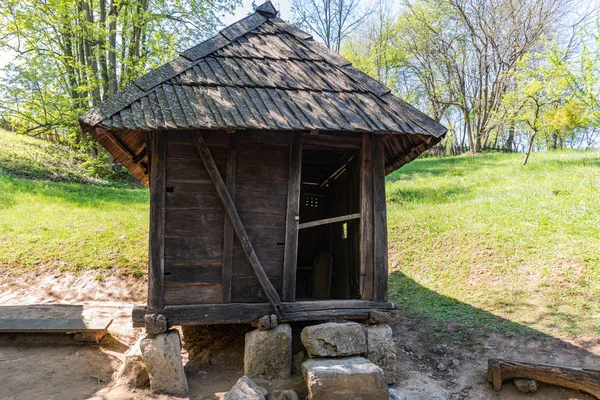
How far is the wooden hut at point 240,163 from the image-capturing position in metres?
4.91

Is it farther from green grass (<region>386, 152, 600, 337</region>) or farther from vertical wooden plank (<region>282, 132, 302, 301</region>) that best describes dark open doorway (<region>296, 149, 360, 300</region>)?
green grass (<region>386, 152, 600, 337</region>)

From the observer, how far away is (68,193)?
1438cm

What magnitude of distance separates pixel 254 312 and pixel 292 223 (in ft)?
3.95

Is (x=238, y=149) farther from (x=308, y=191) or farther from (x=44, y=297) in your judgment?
(x=44, y=297)

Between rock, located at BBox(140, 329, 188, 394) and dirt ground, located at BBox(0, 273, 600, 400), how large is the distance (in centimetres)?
14

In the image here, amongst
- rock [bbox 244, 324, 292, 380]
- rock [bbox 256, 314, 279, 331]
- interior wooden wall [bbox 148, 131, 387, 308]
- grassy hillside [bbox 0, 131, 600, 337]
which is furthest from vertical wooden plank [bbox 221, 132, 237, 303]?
grassy hillside [bbox 0, 131, 600, 337]

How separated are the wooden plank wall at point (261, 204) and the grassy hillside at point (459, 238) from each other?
3490 mm

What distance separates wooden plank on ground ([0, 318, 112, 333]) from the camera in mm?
6354

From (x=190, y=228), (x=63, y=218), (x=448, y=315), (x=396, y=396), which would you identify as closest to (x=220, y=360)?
(x=190, y=228)

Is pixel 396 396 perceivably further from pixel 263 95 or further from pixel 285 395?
pixel 263 95

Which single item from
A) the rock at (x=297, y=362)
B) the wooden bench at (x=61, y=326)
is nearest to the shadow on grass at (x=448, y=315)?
the rock at (x=297, y=362)

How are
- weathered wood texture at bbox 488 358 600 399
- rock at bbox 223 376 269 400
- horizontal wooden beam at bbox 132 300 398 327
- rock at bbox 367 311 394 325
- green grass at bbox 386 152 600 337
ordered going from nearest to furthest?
rock at bbox 223 376 269 400 → weathered wood texture at bbox 488 358 600 399 → horizontal wooden beam at bbox 132 300 398 327 → rock at bbox 367 311 394 325 → green grass at bbox 386 152 600 337

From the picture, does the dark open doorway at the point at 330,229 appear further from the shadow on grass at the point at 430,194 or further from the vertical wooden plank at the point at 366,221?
the shadow on grass at the point at 430,194

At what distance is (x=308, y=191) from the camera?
9.52 metres
